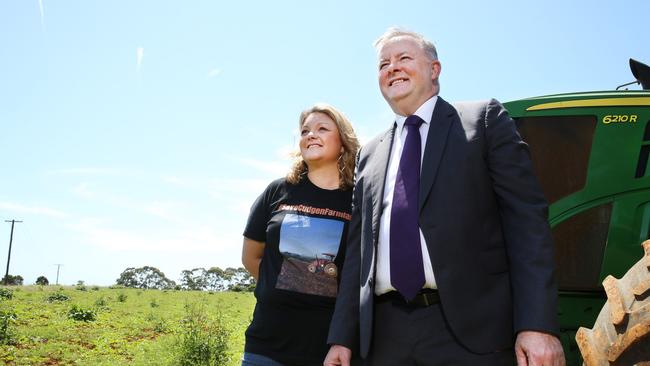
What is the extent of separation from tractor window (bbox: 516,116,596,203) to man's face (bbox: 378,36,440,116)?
4.97 ft

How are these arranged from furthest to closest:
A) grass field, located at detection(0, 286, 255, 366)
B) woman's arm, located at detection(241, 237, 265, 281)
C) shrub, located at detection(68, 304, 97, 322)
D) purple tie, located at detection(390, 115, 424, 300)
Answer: shrub, located at detection(68, 304, 97, 322)
grass field, located at detection(0, 286, 255, 366)
woman's arm, located at detection(241, 237, 265, 281)
purple tie, located at detection(390, 115, 424, 300)

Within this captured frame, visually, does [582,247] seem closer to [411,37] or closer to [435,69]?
[435,69]

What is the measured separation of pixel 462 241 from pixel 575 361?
183cm

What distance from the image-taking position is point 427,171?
2555 millimetres

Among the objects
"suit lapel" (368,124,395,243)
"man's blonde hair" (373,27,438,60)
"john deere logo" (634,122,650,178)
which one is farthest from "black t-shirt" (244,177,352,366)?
"john deere logo" (634,122,650,178)

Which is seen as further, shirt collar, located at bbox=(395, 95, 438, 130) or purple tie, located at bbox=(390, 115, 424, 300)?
shirt collar, located at bbox=(395, 95, 438, 130)

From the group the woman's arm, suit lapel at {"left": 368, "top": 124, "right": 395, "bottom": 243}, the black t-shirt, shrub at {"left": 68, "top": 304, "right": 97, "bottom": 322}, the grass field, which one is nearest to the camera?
suit lapel at {"left": 368, "top": 124, "right": 395, "bottom": 243}

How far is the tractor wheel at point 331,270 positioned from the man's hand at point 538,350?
1.26 m

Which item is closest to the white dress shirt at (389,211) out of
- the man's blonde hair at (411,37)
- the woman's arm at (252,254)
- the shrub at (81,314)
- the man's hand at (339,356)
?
the man's blonde hair at (411,37)

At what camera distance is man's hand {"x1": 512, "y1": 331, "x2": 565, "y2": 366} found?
215 cm

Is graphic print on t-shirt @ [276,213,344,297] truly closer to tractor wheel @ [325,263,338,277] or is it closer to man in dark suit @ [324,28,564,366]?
tractor wheel @ [325,263,338,277]

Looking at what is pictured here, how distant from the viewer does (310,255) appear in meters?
3.30

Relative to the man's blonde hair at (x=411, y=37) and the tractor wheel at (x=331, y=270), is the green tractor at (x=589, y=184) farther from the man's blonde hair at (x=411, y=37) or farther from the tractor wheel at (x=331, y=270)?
the tractor wheel at (x=331, y=270)

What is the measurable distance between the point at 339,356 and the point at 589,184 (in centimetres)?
225
